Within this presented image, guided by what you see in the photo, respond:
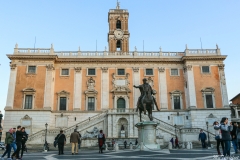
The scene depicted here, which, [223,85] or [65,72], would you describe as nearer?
[223,85]

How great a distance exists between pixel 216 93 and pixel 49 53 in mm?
A: 23792

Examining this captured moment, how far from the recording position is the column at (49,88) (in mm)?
32978

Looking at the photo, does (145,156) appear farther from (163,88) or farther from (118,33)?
(118,33)

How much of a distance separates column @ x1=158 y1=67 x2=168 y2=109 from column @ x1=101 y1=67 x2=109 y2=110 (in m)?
7.34

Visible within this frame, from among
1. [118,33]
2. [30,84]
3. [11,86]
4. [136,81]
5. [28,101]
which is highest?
[118,33]

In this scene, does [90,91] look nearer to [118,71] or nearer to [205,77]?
[118,71]

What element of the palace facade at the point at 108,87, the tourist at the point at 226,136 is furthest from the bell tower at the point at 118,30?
the tourist at the point at 226,136

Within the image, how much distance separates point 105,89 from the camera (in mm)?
34719

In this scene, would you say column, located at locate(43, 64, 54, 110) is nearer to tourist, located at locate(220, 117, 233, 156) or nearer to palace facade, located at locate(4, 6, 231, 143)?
palace facade, located at locate(4, 6, 231, 143)

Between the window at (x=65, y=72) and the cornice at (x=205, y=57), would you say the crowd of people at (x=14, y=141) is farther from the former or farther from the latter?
the cornice at (x=205, y=57)

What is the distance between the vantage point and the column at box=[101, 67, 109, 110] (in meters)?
34.1

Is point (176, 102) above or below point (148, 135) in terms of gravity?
above

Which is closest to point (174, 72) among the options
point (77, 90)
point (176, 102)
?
point (176, 102)

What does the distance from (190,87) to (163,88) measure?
3643mm
